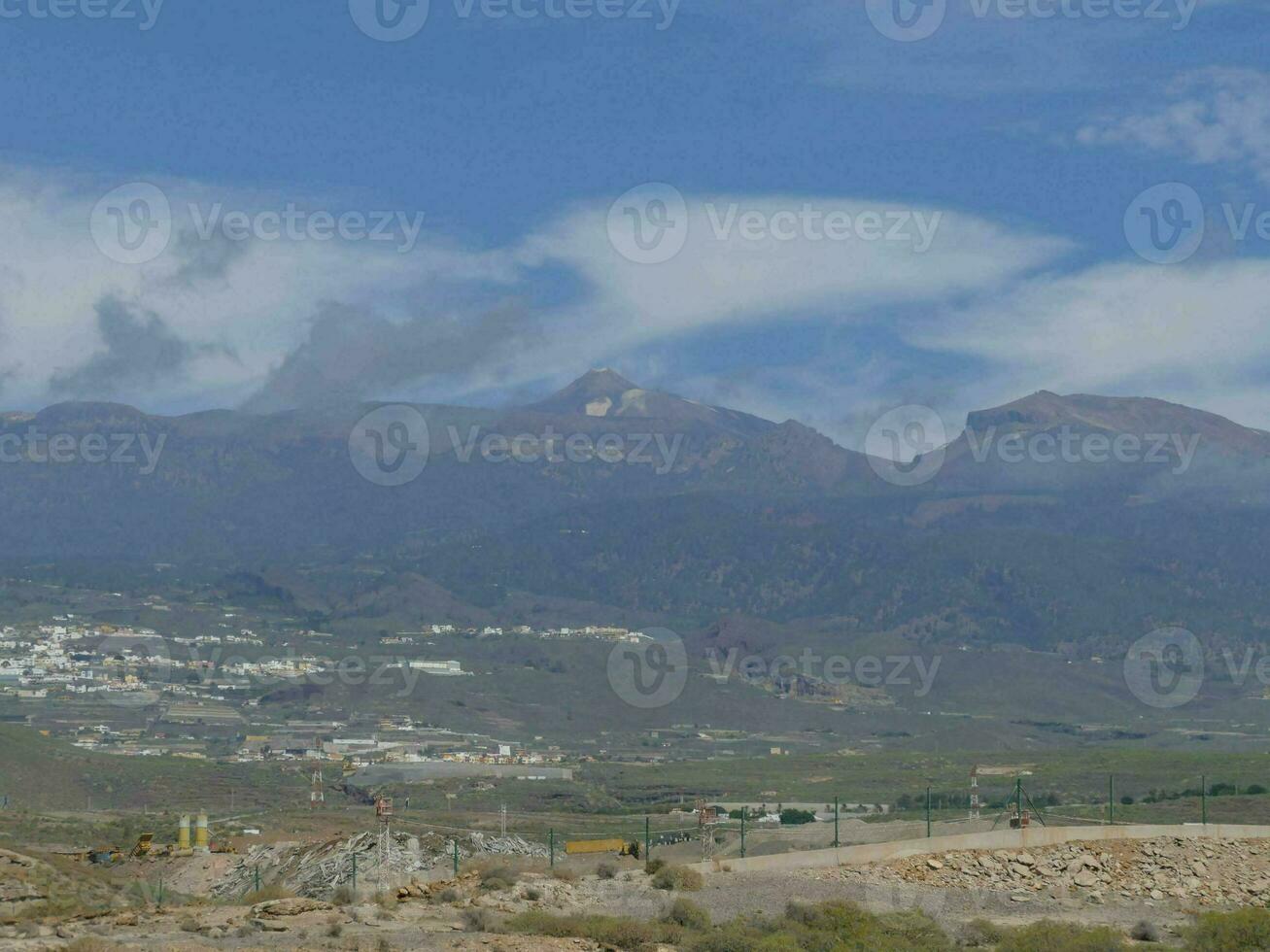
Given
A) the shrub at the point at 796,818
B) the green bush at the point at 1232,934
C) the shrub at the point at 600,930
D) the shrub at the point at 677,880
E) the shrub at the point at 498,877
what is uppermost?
the shrub at the point at 498,877

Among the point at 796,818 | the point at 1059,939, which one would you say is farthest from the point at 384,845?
the point at 796,818

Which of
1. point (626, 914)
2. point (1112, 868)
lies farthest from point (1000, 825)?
point (626, 914)

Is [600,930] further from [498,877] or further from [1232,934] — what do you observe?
[1232,934]

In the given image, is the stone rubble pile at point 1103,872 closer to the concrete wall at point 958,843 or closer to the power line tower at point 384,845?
the concrete wall at point 958,843

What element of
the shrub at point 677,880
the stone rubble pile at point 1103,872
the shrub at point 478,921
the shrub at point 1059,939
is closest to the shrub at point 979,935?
the shrub at point 1059,939

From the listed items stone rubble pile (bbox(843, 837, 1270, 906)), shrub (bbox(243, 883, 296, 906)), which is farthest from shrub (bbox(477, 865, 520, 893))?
stone rubble pile (bbox(843, 837, 1270, 906))

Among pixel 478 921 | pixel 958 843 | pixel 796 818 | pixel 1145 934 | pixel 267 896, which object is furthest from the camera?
pixel 796 818

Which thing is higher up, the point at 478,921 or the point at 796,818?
the point at 478,921
